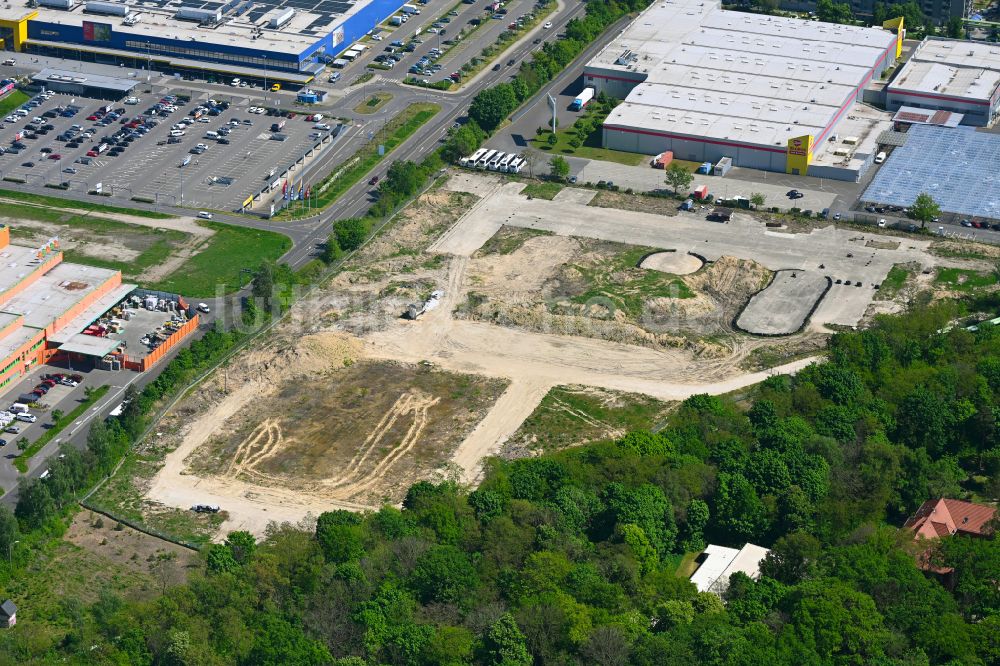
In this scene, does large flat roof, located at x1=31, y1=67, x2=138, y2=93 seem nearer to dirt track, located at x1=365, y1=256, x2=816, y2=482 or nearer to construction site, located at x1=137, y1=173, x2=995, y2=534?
construction site, located at x1=137, y1=173, x2=995, y2=534

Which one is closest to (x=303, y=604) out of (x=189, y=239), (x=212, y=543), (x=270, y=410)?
(x=212, y=543)

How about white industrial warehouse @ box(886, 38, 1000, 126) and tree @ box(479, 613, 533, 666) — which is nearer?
tree @ box(479, 613, 533, 666)

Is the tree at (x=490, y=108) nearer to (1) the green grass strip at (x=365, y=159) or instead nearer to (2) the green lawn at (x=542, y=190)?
(1) the green grass strip at (x=365, y=159)

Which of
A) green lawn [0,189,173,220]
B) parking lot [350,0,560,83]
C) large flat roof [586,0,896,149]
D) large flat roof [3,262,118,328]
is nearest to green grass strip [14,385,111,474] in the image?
large flat roof [3,262,118,328]

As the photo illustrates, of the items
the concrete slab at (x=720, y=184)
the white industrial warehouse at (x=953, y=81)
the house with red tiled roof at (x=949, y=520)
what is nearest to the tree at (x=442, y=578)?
the house with red tiled roof at (x=949, y=520)

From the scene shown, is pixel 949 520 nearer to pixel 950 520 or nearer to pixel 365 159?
pixel 950 520

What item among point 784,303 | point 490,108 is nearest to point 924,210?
point 784,303
